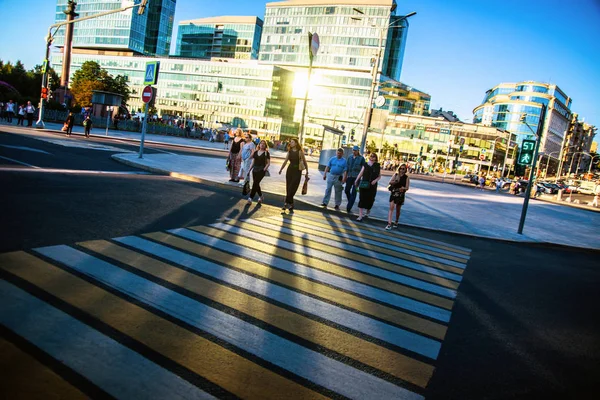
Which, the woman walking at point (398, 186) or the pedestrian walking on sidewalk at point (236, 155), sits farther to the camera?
the pedestrian walking on sidewalk at point (236, 155)

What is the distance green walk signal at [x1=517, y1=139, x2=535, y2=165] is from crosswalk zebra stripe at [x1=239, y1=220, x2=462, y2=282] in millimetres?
7325

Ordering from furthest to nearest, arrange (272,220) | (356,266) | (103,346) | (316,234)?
(272,220)
(316,234)
(356,266)
(103,346)

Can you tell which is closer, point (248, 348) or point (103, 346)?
point (103, 346)

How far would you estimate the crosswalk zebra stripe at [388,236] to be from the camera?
804 centimetres

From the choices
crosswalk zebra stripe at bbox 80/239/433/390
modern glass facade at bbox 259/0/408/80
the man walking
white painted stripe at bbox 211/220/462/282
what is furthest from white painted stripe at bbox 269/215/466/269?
modern glass facade at bbox 259/0/408/80

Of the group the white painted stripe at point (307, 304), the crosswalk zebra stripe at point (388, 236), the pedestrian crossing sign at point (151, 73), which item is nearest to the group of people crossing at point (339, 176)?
the crosswalk zebra stripe at point (388, 236)

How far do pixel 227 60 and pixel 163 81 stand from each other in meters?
21.8

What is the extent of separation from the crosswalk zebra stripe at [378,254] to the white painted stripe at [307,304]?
6.11 ft

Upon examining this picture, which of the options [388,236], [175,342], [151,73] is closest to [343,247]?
[388,236]

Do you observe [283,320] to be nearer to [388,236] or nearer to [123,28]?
[388,236]

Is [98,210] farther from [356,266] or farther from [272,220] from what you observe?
[356,266]

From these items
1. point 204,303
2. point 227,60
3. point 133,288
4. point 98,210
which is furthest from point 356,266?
point 227,60

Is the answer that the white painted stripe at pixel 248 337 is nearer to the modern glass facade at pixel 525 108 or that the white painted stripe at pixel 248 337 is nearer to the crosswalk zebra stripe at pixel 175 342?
the crosswalk zebra stripe at pixel 175 342

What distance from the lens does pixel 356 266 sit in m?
5.90
